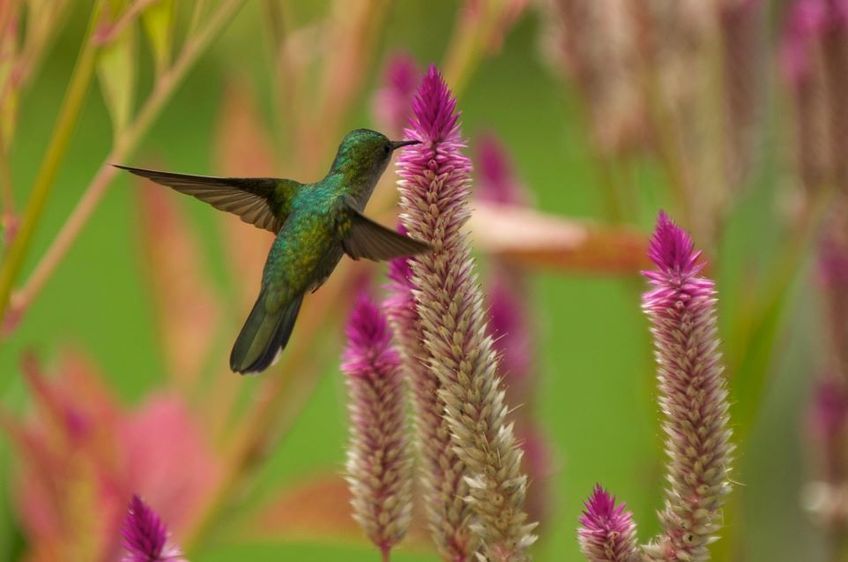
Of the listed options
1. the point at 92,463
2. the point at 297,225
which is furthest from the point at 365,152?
the point at 92,463

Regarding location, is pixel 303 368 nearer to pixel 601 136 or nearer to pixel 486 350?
pixel 601 136

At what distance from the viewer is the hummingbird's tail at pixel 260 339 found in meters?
0.57

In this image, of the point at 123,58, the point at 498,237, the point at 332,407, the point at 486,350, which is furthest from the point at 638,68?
the point at 332,407

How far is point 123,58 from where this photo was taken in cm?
68

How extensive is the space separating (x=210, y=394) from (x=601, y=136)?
1.49 ft

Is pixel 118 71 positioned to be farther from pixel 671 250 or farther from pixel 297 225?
pixel 671 250

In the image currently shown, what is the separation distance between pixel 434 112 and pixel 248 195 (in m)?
0.21

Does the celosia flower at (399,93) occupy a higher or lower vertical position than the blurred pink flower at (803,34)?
lower

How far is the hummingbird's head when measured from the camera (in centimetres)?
61

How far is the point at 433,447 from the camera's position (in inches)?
20.8

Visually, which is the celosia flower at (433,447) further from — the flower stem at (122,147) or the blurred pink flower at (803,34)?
the blurred pink flower at (803,34)

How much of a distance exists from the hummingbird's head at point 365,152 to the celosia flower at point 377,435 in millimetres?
89

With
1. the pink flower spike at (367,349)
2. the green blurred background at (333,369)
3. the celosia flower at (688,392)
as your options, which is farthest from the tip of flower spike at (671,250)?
the green blurred background at (333,369)

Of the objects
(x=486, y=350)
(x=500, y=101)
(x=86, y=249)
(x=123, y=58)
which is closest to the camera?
(x=486, y=350)
